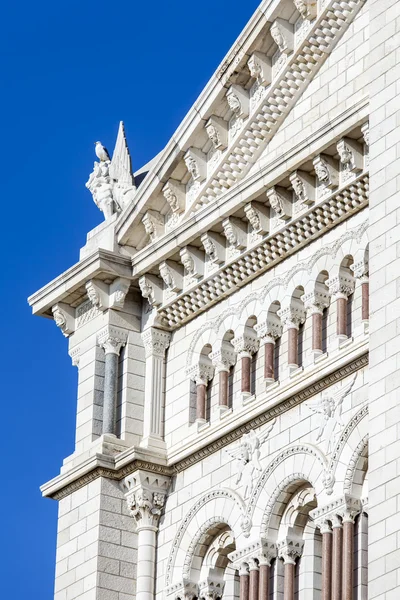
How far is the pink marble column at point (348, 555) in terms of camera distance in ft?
95.9

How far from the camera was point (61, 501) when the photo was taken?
35.0 metres

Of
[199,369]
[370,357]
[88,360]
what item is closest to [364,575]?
[370,357]

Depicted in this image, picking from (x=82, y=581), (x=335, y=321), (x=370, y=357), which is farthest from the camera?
(x=82, y=581)

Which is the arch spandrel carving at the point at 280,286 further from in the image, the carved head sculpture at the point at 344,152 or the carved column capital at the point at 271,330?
the carved head sculpture at the point at 344,152

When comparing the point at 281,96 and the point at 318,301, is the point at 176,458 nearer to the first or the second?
the point at 318,301

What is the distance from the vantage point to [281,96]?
111 feet

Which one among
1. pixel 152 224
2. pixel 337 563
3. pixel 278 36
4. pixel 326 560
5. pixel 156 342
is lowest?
pixel 337 563

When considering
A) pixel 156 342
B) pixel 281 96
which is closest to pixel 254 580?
pixel 156 342

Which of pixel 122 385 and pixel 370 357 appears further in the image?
pixel 122 385

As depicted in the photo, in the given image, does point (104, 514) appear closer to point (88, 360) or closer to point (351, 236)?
point (88, 360)

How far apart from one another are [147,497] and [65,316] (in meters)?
4.00

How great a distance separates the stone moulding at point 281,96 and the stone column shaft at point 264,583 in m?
6.37

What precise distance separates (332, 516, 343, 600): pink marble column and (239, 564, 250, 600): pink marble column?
216cm

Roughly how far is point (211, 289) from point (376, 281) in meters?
6.40
